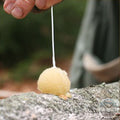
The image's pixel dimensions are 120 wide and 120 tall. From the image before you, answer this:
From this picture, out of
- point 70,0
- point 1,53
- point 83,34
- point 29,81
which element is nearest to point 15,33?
point 1,53

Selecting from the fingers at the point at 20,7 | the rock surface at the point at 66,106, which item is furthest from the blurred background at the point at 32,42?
the rock surface at the point at 66,106

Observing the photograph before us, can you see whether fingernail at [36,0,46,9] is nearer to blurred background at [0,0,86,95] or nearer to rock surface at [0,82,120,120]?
rock surface at [0,82,120,120]

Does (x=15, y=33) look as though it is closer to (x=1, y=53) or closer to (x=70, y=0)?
(x=1, y=53)

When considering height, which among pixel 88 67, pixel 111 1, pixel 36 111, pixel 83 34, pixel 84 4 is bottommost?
pixel 36 111

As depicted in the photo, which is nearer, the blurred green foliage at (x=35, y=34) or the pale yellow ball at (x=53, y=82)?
the pale yellow ball at (x=53, y=82)

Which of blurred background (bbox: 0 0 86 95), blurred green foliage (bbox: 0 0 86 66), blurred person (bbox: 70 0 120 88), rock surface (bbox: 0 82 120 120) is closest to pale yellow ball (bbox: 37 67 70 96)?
rock surface (bbox: 0 82 120 120)

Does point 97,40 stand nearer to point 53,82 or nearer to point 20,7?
point 20,7

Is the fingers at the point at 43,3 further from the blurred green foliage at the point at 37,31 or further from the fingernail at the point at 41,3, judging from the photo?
the blurred green foliage at the point at 37,31

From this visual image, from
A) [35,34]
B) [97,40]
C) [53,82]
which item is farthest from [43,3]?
[35,34]
